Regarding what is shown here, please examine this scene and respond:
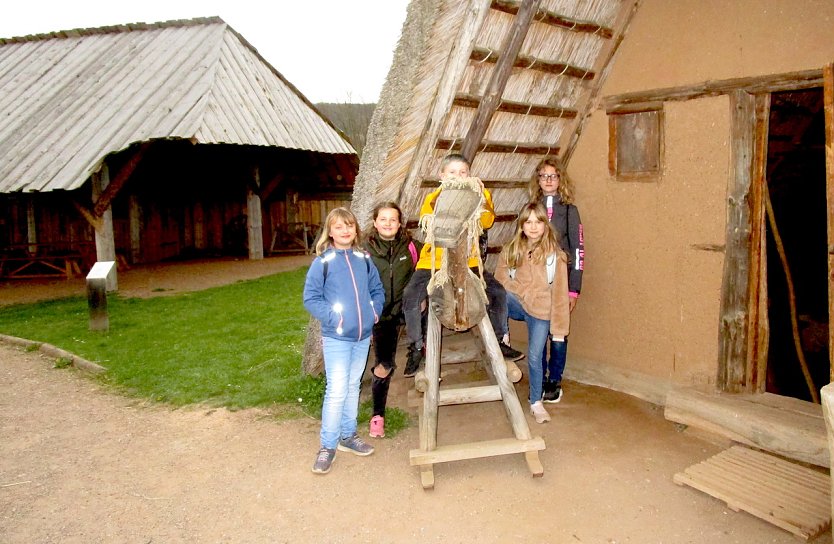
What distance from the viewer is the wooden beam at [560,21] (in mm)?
4129

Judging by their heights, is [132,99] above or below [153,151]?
above

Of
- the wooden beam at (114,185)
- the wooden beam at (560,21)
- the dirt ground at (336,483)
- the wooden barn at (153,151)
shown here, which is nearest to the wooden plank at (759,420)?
the dirt ground at (336,483)

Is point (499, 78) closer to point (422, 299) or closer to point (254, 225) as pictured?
point (422, 299)

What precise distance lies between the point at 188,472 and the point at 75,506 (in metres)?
0.66

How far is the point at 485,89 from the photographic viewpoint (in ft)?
14.7

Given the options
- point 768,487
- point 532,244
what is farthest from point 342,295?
point 768,487

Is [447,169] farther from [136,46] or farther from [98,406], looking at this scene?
[136,46]

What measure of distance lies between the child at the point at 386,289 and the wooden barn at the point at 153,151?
7.53 metres

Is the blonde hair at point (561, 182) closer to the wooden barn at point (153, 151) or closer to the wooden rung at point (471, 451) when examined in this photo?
the wooden rung at point (471, 451)

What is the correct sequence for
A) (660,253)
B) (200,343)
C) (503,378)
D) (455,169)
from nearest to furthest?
1. (503,378)
2. (455,169)
3. (660,253)
4. (200,343)

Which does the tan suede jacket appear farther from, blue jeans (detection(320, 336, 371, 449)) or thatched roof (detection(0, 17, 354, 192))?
thatched roof (detection(0, 17, 354, 192))

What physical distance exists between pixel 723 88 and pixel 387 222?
256 cm

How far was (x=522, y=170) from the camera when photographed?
546 cm

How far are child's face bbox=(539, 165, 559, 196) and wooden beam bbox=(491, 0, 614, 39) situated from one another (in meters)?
1.09
